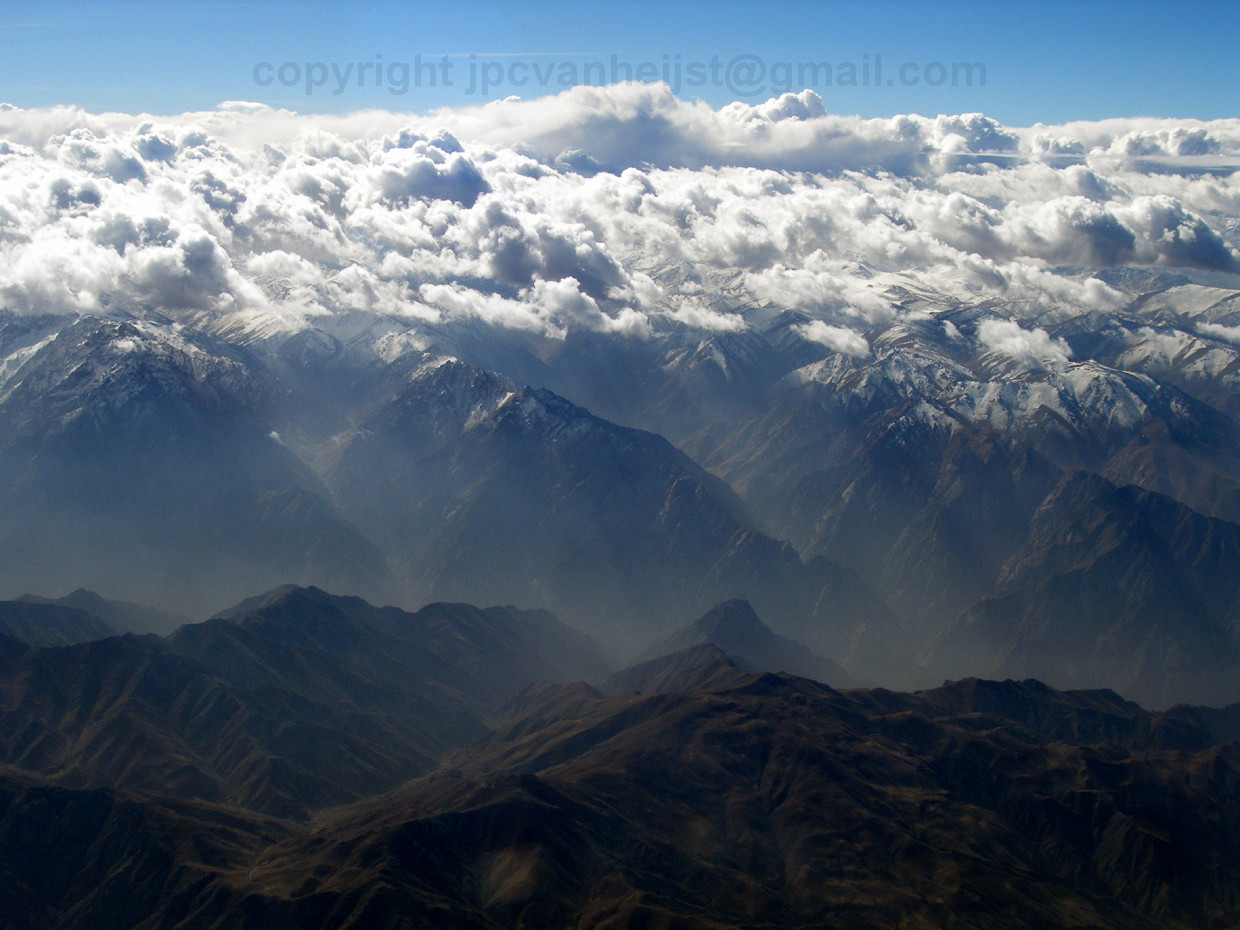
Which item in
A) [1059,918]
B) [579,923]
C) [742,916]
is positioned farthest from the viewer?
[1059,918]

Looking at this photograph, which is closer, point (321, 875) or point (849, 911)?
point (321, 875)

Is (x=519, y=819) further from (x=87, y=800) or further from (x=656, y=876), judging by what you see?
(x=87, y=800)

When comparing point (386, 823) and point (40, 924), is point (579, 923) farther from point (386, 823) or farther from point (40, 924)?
point (40, 924)

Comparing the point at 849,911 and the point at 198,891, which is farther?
the point at 849,911

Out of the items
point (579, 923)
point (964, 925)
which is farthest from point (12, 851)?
point (964, 925)

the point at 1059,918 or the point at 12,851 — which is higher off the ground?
the point at 12,851

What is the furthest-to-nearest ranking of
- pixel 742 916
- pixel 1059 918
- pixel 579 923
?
1. pixel 1059 918
2. pixel 742 916
3. pixel 579 923

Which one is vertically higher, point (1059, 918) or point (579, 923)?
point (579, 923)

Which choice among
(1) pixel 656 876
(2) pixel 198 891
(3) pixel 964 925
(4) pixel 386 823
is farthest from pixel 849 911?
(2) pixel 198 891
